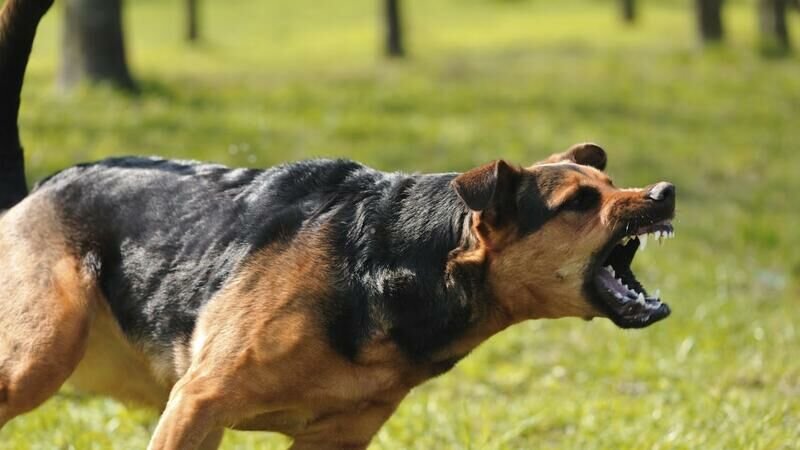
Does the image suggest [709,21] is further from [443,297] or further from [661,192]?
[443,297]

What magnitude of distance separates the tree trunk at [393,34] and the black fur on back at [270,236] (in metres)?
17.6

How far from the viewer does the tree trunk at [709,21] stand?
23000 mm

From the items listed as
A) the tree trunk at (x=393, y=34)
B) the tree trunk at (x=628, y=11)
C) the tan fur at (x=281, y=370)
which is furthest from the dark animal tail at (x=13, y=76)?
the tree trunk at (x=628, y=11)

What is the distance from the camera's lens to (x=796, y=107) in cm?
1930

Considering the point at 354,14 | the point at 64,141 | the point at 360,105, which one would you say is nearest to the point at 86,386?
the point at 64,141

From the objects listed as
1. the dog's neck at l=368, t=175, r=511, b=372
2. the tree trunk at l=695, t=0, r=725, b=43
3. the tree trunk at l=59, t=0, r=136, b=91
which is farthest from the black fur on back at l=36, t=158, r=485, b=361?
the tree trunk at l=695, t=0, r=725, b=43

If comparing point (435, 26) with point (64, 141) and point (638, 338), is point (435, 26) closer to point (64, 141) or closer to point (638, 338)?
point (64, 141)

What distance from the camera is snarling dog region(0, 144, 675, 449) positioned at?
15.6ft

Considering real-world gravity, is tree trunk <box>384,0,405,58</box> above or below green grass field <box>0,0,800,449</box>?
above

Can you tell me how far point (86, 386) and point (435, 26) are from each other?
31.9 meters

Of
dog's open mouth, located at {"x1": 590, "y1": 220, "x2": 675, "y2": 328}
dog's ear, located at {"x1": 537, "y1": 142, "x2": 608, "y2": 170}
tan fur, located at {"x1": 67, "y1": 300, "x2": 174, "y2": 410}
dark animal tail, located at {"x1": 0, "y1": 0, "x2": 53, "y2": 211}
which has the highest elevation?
dark animal tail, located at {"x1": 0, "y1": 0, "x2": 53, "y2": 211}

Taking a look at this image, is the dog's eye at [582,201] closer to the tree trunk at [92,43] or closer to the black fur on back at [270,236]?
the black fur on back at [270,236]

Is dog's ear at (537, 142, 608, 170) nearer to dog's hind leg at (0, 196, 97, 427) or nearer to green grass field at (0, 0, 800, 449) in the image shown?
green grass field at (0, 0, 800, 449)

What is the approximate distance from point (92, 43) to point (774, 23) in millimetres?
15871
